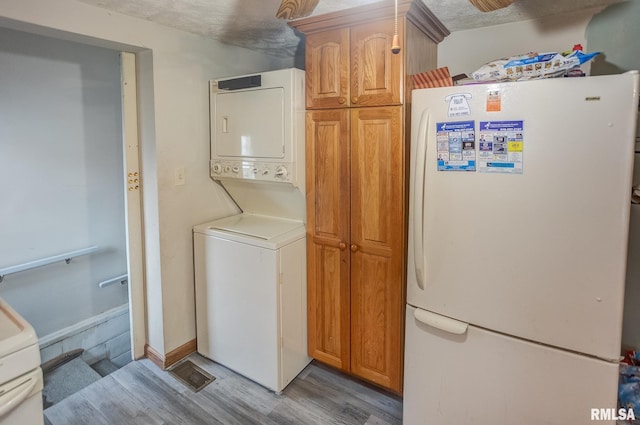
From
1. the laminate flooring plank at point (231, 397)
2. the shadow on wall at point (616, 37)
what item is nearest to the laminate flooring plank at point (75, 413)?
the laminate flooring plank at point (231, 397)

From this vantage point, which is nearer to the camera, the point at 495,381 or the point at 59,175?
the point at 495,381

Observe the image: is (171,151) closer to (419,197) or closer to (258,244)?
(258,244)

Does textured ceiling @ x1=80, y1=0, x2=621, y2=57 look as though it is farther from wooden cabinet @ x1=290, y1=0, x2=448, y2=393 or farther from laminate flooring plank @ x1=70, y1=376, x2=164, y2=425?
laminate flooring plank @ x1=70, y1=376, x2=164, y2=425

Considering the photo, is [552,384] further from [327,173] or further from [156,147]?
[156,147]

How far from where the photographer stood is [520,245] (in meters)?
1.42

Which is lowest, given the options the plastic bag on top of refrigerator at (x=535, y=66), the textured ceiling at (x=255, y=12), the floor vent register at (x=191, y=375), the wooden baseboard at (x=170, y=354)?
the floor vent register at (x=191, y=375)

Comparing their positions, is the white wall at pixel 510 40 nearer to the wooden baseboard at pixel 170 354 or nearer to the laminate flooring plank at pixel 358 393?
the laminate flooring plank at pixel 358 393

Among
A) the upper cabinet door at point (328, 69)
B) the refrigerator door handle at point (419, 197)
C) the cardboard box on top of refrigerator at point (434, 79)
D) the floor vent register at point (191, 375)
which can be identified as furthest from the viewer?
the floor vent register at point (191, 375)

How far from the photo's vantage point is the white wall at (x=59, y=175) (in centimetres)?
242

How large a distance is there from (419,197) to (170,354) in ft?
6.40

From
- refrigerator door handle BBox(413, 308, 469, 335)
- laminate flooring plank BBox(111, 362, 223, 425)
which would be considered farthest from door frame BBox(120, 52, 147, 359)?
refrigerator door handle BBox(413, 308, 469, 335)

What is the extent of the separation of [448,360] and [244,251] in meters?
1.25

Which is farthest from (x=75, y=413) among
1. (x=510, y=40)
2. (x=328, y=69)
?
(x=510, y=40)

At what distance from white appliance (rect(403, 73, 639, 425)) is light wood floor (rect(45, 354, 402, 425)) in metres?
0.55
